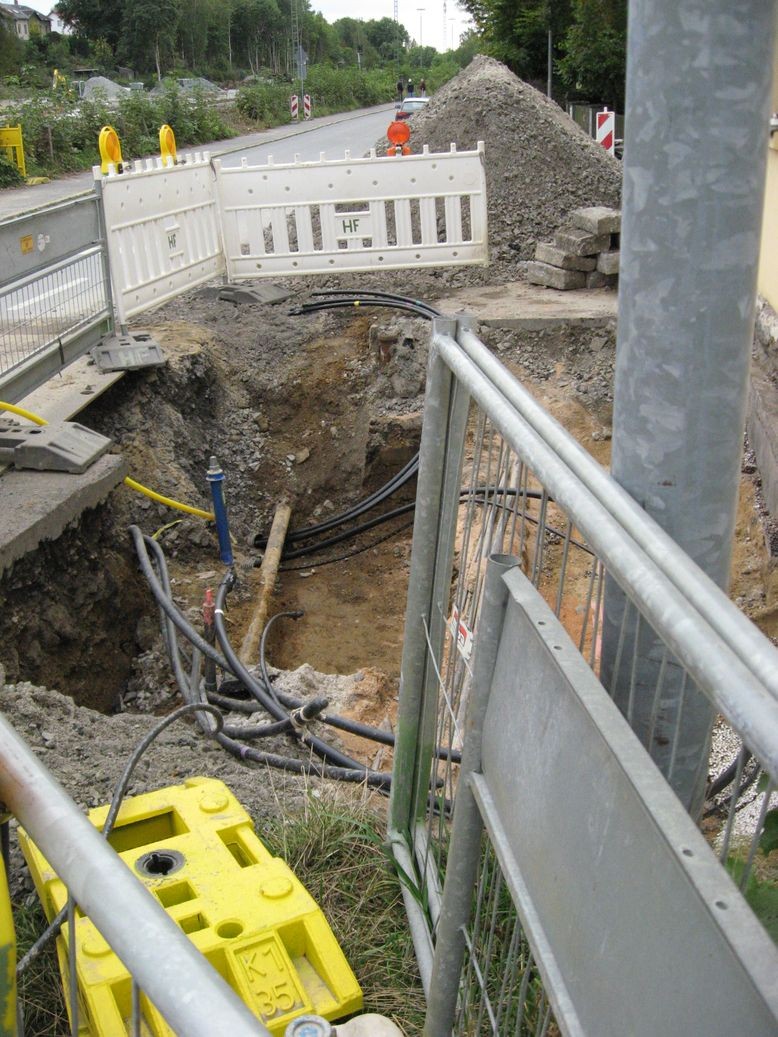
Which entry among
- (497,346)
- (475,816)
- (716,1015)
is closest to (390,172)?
(497,346)

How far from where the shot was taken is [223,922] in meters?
2.40

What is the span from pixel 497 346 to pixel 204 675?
4984 millimetres

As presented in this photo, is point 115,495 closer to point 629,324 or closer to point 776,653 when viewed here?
point 629,324

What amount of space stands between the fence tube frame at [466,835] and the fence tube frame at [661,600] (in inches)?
8.2

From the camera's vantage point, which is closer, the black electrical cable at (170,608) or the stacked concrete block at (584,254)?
the black electrical cable at (170,608)

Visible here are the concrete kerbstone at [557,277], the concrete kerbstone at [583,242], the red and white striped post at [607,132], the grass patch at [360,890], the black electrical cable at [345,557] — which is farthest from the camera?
the red and white striped post at [607,132]

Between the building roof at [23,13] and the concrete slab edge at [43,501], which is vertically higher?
the building roof at [23,13]

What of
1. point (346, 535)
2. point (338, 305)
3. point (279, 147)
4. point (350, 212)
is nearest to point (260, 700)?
point (346, 535)

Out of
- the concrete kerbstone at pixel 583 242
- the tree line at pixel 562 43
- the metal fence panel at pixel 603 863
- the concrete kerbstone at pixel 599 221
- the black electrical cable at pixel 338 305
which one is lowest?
the black electrical cable at pixel 338 305

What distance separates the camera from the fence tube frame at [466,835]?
1.80 metres

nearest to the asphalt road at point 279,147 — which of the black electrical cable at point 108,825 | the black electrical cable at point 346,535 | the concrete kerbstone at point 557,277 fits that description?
the concrete kerbstone at point 557,277

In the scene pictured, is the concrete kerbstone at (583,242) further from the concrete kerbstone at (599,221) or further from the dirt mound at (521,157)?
the dirt mound at (521,157)

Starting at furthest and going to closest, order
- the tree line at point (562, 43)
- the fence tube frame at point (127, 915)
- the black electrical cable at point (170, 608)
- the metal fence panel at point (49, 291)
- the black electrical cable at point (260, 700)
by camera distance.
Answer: the tree line at point (562, 43)
the metal fence panel at point (49, 291)
the black electrical cable at point (170, 608)
the black electrical cable at point (260, 700)
the fence tube frame at point (127, 915)

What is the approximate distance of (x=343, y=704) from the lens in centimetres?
504
